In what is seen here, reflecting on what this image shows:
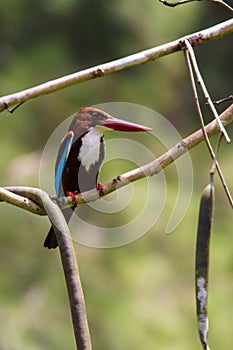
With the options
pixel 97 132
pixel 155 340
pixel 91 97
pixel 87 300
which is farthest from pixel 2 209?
pixel 97 132

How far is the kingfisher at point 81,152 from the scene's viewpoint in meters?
1.60

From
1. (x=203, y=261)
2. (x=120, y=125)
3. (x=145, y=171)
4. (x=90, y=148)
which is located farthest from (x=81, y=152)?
(x=203, y=261)

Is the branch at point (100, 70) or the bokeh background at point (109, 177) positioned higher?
the branch at point (100, 70)

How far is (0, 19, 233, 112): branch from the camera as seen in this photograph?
2.91 feet

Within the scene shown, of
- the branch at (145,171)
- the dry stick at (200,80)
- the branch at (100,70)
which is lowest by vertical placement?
the branch at (145,171)

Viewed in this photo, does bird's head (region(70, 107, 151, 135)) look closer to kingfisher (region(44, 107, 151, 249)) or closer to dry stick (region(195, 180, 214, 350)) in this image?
kingfisher (region(44, 107, 151, 249))

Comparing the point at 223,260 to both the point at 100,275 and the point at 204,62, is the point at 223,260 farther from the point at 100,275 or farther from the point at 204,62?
the point at 204,62

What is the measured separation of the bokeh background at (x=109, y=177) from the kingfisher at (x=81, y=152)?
1.27 ft

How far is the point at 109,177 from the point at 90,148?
5.57ft

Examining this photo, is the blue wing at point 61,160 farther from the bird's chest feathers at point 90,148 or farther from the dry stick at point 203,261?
the dry stick at point 203,261

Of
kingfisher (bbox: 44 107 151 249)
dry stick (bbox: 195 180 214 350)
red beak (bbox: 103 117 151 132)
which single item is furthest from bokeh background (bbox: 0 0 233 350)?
dry stick (bbox: 195 180 214 350)

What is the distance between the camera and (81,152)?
5.51ft

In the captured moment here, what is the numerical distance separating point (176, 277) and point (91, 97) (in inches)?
40.6

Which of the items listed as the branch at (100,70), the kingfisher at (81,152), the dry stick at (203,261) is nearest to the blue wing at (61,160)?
the kingfisher at (81,152)
